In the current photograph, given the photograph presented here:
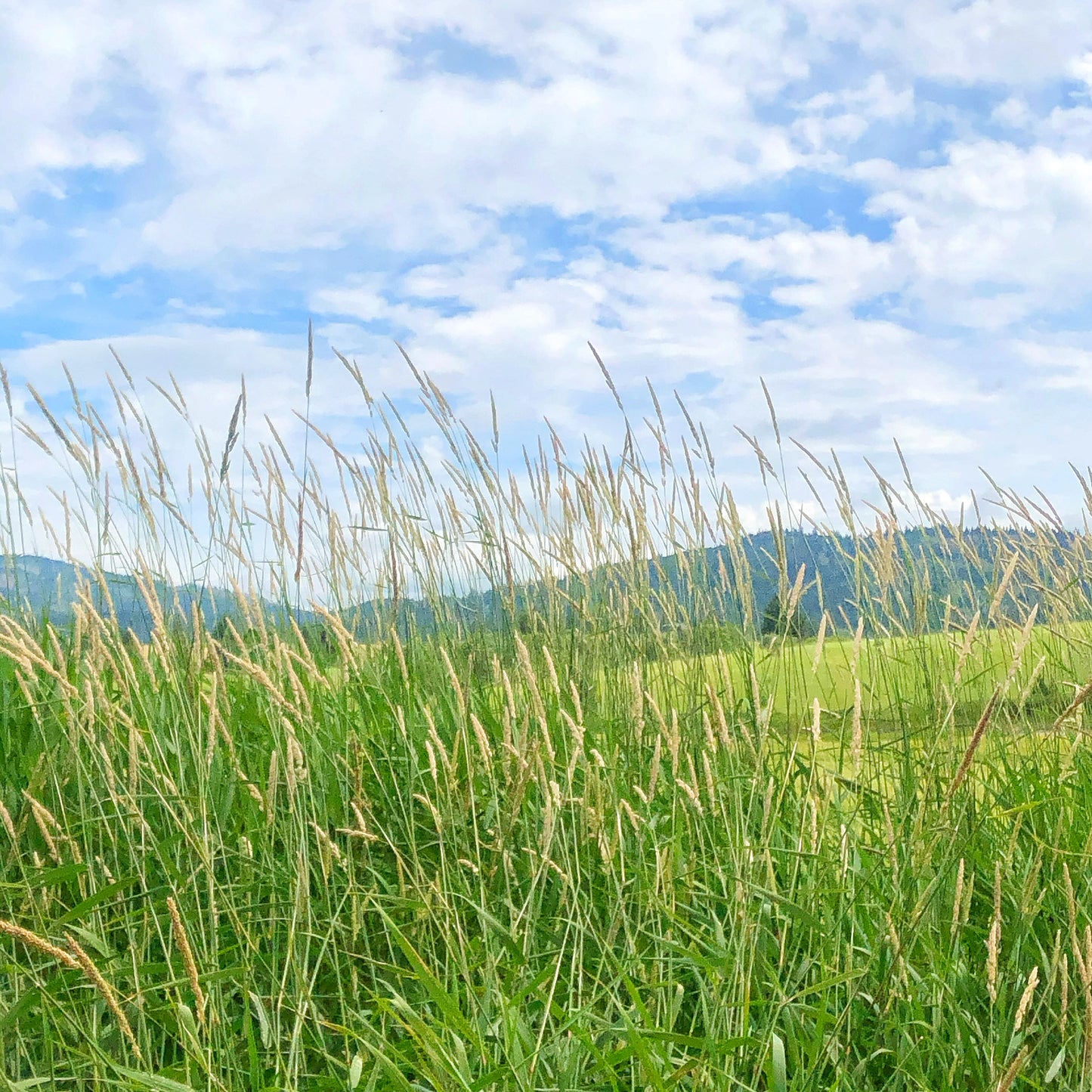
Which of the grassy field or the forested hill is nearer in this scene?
the grassy field

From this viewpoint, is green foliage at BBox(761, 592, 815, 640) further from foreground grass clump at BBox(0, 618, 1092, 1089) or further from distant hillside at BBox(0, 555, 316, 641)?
distant hillside at BBox(0, 555, 316, 641)

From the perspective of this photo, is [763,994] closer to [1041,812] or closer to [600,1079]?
[600,1079]

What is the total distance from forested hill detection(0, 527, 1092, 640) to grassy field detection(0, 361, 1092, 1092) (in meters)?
0.09

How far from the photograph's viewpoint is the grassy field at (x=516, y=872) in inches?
52.7

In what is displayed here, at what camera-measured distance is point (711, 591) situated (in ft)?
9.36

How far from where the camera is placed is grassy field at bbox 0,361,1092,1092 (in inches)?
52.7

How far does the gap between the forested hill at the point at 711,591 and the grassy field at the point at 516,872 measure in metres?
0.09

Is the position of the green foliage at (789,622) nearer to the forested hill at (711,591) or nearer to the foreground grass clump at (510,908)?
the forested hill at (711,591)

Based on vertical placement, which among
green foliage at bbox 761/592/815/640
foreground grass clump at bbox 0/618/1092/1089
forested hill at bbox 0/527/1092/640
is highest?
forested hill at bbox 0/527/1092/640

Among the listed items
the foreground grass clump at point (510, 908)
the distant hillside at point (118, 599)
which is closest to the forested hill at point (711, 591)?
the distant hillside at point (118, 599)

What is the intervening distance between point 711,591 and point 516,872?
1206 millimetres

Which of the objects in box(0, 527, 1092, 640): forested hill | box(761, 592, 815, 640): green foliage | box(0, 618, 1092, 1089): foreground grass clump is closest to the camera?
box(0, 618, 1092, 1089): foreground grass clump

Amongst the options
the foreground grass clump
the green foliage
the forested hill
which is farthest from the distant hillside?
the green foliage

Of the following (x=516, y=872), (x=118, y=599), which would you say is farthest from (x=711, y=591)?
(x=118, y=599)
